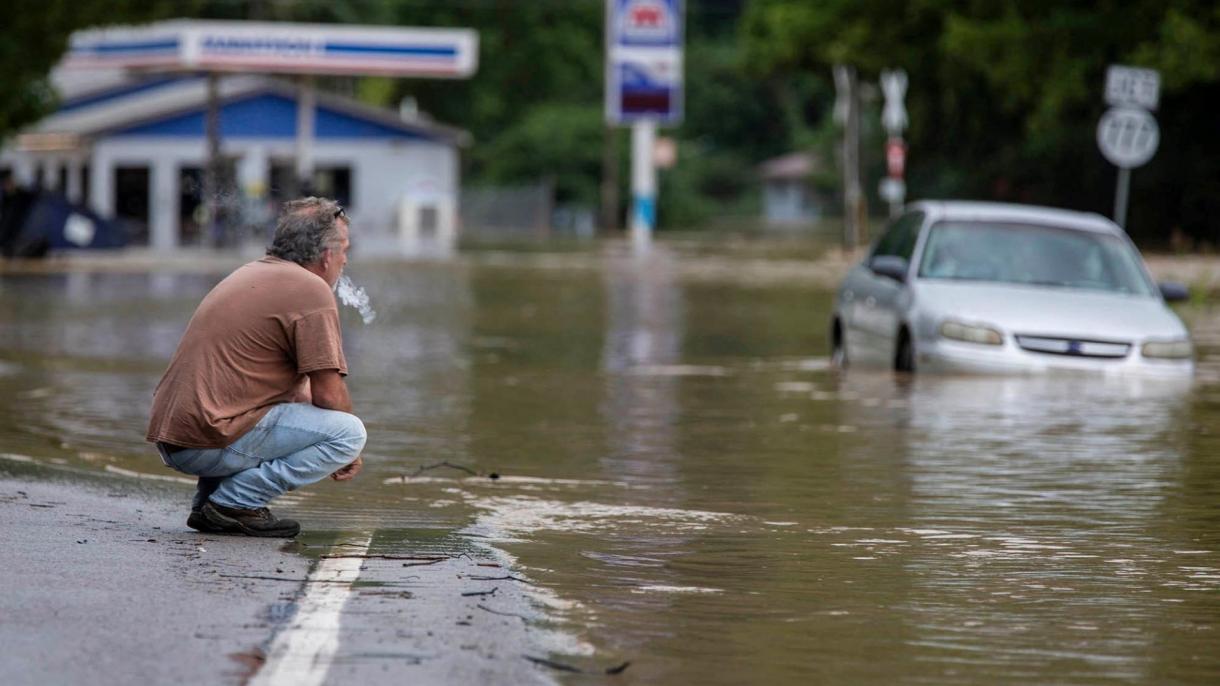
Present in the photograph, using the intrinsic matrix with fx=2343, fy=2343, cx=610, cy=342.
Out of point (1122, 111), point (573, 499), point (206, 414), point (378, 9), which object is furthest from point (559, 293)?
Answer: point (378, 9)

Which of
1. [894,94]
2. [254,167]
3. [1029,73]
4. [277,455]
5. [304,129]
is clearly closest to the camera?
[277,455]

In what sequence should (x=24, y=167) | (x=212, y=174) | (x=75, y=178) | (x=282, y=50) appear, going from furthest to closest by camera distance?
(x=24, y=167)
(x=75, y=178)
(x=282, y=50)
(x=212, y=174)

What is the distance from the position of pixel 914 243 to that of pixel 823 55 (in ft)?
121

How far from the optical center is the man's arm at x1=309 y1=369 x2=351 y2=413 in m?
8.77

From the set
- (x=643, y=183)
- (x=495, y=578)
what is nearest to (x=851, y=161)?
(x=643, y=183)

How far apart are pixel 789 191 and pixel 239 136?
80.3 metres

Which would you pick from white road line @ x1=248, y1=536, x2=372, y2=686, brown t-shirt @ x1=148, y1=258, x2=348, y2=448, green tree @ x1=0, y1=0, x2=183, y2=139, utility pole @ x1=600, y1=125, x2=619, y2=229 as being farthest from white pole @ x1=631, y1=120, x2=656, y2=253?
white road line @ x1=248, y1=536, x2=372, y2=686

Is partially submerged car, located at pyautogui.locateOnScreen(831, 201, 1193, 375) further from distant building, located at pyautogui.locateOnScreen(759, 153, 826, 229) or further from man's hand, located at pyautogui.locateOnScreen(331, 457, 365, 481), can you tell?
distant building, located at pyautogui.locateOnScreen(759, 153, 826, 229)

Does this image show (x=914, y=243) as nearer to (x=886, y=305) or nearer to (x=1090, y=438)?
(x=886, y=305)

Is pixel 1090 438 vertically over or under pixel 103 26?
under

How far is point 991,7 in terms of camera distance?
1769 inches

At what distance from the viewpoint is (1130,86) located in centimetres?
2469

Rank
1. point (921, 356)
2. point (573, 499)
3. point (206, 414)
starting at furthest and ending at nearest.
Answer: point (921, 356)
point (573, 499)
point (206, 414)

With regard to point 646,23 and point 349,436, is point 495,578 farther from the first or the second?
point 646,23
